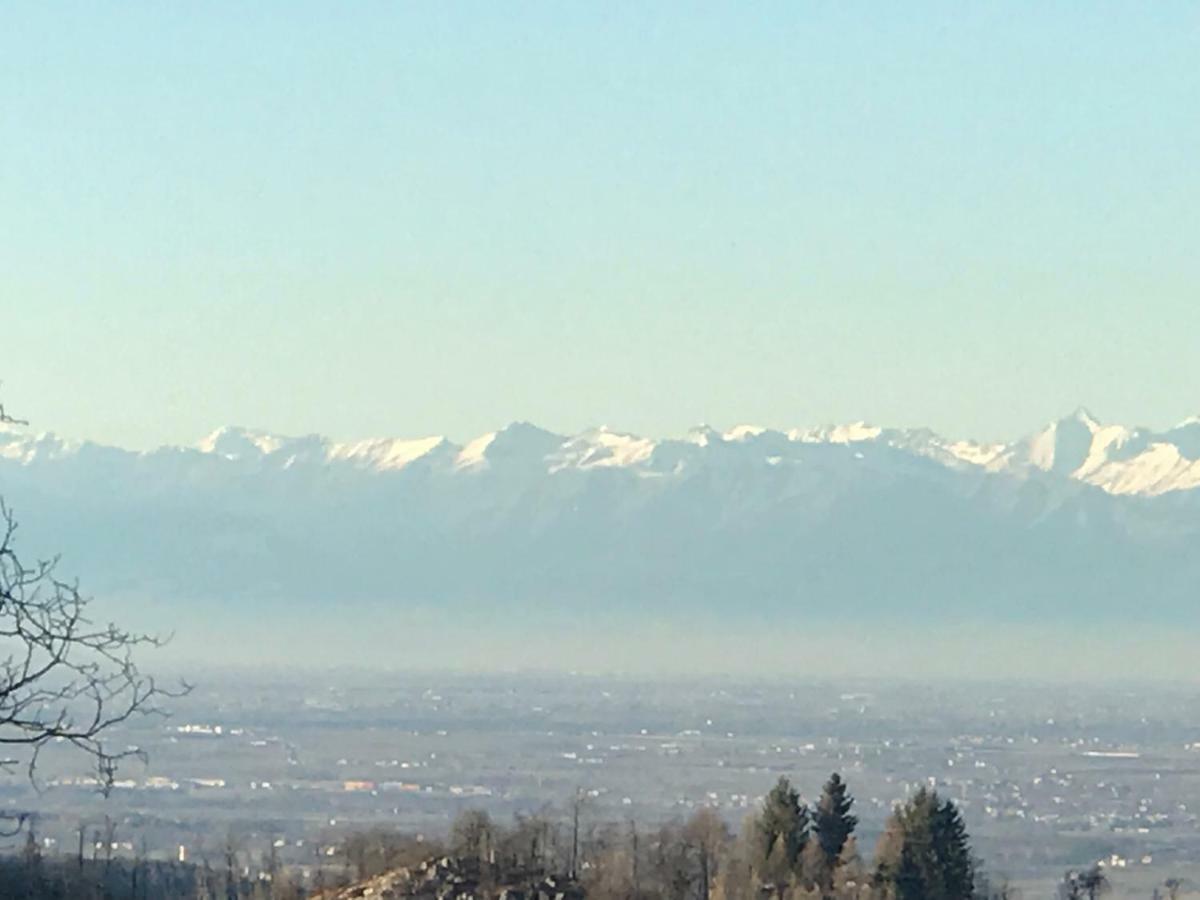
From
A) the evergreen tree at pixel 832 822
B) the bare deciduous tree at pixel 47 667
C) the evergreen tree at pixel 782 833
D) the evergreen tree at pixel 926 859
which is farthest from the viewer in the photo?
the evergreen tree at pixel 832 822

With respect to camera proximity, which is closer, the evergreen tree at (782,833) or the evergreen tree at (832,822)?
the evergreen tree at (782,833)

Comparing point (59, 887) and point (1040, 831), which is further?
point (1040, 831)

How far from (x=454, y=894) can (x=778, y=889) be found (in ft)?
21.2

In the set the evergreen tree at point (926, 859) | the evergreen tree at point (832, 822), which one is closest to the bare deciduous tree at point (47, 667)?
the evergreen tree at point (926, 859)

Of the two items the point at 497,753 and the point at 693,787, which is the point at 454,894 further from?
the point at 497,753

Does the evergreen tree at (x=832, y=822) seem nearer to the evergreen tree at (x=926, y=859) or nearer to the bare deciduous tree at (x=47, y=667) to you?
the evergreen tree at (x=926, y=859)

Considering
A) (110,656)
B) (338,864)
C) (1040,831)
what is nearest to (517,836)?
(338,864)

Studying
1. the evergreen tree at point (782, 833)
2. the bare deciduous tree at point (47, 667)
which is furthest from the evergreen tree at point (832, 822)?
the bare deciduous tree at point (47, 667)

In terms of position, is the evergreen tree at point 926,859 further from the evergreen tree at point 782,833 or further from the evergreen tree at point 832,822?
the evergreen tree at point 832,822

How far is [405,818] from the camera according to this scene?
122 metres

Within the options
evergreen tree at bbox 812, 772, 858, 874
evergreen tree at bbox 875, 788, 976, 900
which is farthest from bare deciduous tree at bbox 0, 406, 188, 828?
evergreen tree at bbox 812, 772, 858, 874

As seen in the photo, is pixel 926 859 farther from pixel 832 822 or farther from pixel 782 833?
pixel 832 822

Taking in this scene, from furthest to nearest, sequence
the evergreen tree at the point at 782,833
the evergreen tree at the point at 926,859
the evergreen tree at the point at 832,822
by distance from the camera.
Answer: the evergreen tree at the point at 832,822
the evergreen tree at the point at 782,833
the evergreen tree at the point at 926,859

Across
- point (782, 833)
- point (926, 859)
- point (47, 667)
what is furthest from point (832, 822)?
point (47, 667)
